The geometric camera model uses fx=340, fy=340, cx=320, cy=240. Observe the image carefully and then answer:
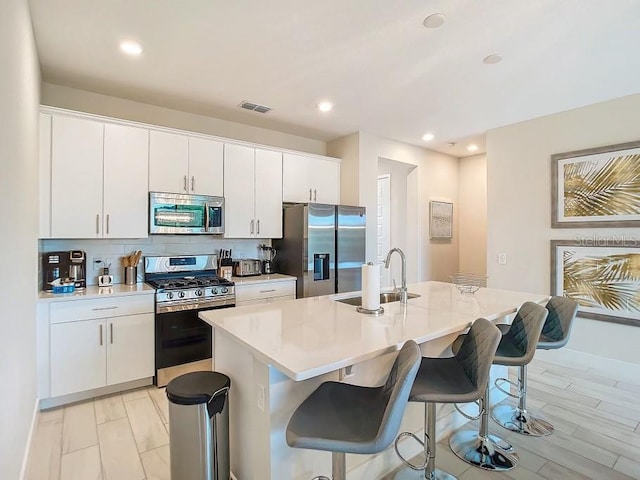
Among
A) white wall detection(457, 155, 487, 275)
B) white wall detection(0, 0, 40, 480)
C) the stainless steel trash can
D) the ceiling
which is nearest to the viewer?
white wall detection(0, 0, 40, 480)

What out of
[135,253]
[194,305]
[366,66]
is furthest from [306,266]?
[366,66]

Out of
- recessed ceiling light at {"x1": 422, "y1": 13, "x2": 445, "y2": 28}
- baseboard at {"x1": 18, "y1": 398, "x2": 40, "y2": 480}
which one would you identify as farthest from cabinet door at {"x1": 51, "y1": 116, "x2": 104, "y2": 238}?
recessed ceiling light at {"x1": 422, "y1": 13, "x2": 445, "y2": 28}

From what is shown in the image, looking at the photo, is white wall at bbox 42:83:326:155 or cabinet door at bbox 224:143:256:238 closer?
white wall at bbox 42:83:326:155

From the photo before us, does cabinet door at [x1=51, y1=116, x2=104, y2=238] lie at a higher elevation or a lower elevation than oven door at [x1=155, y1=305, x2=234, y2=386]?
higher

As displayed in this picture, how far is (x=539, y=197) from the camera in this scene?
4.07m

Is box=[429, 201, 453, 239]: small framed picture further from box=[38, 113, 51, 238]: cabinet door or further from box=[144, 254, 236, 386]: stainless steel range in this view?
box=[38, 113, 51, 238]: cabinet door

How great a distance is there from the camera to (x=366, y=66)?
2.81 metres

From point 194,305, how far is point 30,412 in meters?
1.32

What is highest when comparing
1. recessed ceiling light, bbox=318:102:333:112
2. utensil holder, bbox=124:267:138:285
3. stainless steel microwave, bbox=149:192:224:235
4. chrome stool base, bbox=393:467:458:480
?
recessed ceiling light, bbox=318:102:333:112

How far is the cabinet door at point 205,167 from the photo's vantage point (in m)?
3.55

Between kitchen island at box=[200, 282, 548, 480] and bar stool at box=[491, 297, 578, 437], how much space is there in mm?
447

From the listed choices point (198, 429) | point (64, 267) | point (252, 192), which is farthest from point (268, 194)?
point (198, 429)

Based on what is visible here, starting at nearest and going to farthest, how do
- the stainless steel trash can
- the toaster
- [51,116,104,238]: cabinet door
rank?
the stainless steel trash can, [51,116,104,238]: cabinet door, the toaster

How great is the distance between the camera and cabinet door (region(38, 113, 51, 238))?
2785 mm
